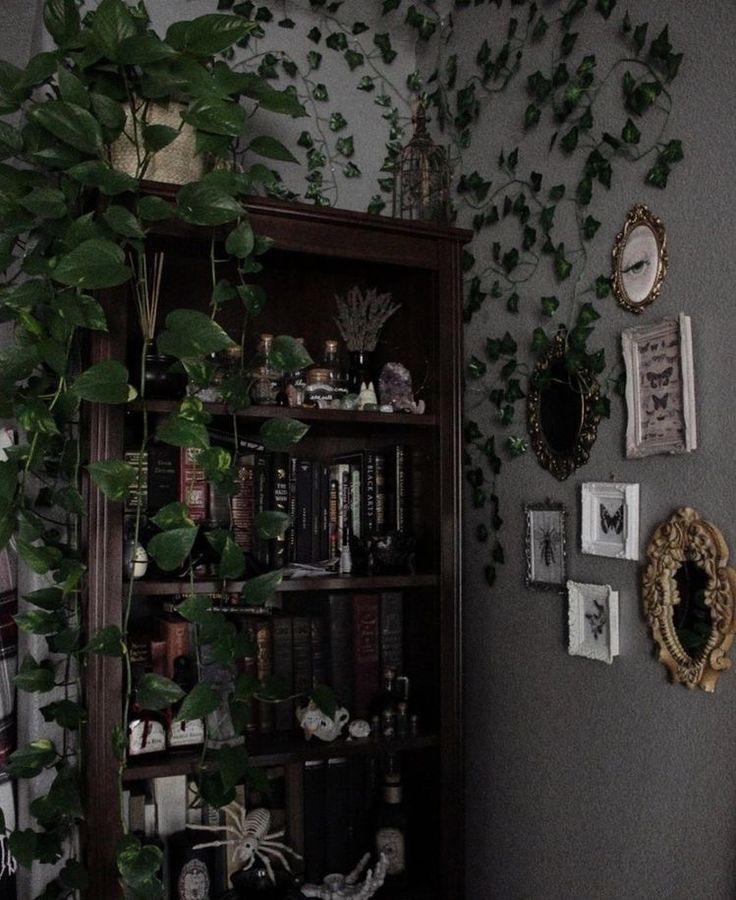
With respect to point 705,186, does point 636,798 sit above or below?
below

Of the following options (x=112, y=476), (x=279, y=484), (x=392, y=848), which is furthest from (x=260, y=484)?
Answer: (x=392, y=848)

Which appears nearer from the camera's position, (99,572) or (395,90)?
(99,572)

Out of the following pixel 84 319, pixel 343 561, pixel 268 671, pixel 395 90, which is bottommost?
pixel 268 671

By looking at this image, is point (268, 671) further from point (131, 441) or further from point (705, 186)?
point (705, 186)

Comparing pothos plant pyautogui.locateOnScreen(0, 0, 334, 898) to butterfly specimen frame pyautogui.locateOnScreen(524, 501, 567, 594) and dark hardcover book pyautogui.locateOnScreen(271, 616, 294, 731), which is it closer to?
dark hardcover book pyautogui.locateOnScreen(271, 616, 294, 731)

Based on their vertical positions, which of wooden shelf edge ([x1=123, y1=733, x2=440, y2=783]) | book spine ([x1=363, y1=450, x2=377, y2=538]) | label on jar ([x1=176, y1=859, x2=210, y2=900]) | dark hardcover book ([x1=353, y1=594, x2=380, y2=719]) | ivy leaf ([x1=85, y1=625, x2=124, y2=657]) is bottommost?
label on jar ([x1=176, y1=859, x2=210, y2=900])

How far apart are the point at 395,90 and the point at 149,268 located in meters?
0.91

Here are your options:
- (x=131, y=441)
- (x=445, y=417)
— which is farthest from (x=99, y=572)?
(x=445, y=417)

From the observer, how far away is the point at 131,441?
73.2 inches

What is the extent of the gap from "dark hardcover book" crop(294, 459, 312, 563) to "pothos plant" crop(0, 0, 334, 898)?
0.30 metres

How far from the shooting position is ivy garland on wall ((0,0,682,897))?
146cm

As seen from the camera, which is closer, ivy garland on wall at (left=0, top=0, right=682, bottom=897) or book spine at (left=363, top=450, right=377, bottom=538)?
ivy garland on wall at (left=0, top=0, right=682, bottom=897)

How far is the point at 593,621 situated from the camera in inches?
67.4

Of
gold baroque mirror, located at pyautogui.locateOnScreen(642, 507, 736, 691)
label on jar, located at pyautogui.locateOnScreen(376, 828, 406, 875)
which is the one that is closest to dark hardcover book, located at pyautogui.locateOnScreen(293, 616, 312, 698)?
label on jar, located at pyautogui.locateOnScreen(376, 828, 406, 875)
